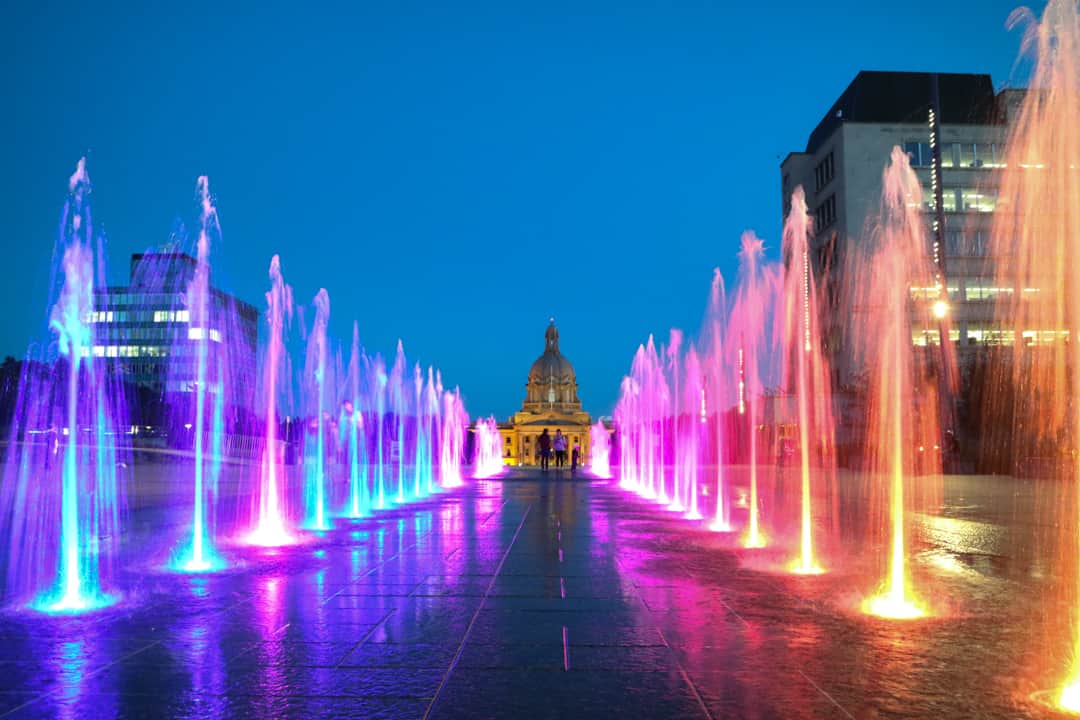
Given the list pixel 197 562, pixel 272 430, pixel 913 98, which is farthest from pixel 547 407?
pixel 197 562

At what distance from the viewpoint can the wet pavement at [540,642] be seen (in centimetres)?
600

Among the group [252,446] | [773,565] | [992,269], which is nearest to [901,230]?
[773,565]

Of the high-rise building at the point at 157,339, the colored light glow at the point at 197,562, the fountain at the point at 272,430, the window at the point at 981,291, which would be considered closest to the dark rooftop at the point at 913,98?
the window at the point at 981,291

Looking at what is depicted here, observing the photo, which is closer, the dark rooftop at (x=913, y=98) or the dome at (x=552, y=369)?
the dark rooftop at (x=913, y=98)

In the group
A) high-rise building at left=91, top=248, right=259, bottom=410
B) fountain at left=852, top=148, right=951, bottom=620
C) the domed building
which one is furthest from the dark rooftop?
the domed building

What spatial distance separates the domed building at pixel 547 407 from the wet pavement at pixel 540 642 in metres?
124

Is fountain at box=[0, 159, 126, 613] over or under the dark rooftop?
under

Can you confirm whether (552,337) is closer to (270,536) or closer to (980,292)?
(980,292)

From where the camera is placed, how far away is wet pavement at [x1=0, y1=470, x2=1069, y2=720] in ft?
19.7

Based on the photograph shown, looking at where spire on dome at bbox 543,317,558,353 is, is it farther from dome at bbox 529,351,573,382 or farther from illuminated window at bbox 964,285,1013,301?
illuminated window at bbox 964,285,1013,301

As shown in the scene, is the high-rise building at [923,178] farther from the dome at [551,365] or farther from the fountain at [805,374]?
the dome at [551,365]

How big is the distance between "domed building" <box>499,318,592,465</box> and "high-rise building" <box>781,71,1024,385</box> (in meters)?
58.6

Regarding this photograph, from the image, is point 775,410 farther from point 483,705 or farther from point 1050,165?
point 483,705

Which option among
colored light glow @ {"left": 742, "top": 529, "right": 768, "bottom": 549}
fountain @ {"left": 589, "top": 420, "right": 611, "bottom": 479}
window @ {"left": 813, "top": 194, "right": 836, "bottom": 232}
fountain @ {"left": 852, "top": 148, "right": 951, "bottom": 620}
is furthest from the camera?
window @ {"left": 813, "top": 194, "right": 836, "bottom": 232}
